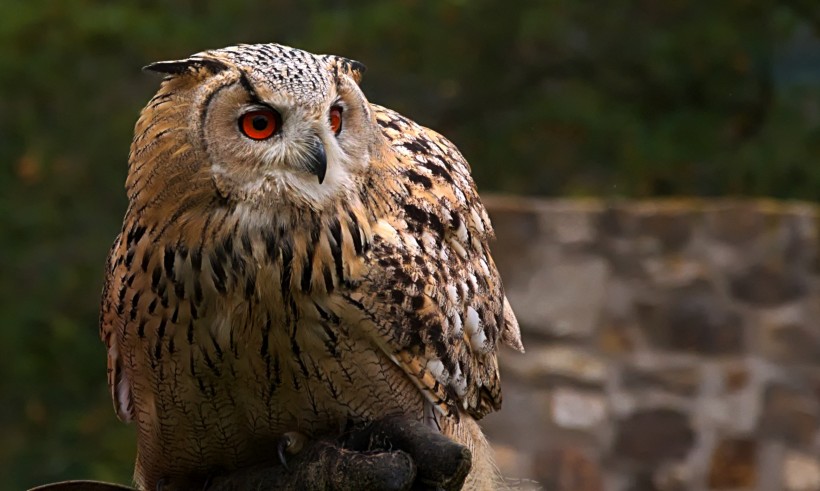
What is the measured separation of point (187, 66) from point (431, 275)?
0.61 metres

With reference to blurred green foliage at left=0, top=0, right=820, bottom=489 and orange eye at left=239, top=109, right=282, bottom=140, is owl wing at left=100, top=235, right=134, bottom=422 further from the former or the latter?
blurred green foliage at left=0, top=0, right=820, bottom=489

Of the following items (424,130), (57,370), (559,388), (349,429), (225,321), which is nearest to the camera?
(225,321)

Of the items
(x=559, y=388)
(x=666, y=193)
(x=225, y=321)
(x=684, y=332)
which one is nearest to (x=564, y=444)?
(x=559, y=388)

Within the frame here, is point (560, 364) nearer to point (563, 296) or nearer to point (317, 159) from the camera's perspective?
point (563, 296)

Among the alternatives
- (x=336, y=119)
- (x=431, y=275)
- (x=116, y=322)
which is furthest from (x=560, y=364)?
(x=336, y=119)

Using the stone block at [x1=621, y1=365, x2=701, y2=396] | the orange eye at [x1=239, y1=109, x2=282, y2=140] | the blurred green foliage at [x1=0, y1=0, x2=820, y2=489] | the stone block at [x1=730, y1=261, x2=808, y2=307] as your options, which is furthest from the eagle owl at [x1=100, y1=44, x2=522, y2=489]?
the blurred green foliage at [x1=0, y1=0, x2=820, y2=489]

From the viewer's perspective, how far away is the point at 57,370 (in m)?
6.88

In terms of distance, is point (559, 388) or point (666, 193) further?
point (666, 193)

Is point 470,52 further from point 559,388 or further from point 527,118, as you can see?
point 559,388

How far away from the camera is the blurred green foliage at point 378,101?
6.75m

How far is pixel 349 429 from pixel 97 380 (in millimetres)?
4648

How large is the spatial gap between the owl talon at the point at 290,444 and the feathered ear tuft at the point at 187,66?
2.36 ft

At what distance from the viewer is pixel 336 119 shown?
2.37 m

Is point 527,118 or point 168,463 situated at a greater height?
point 168,463
